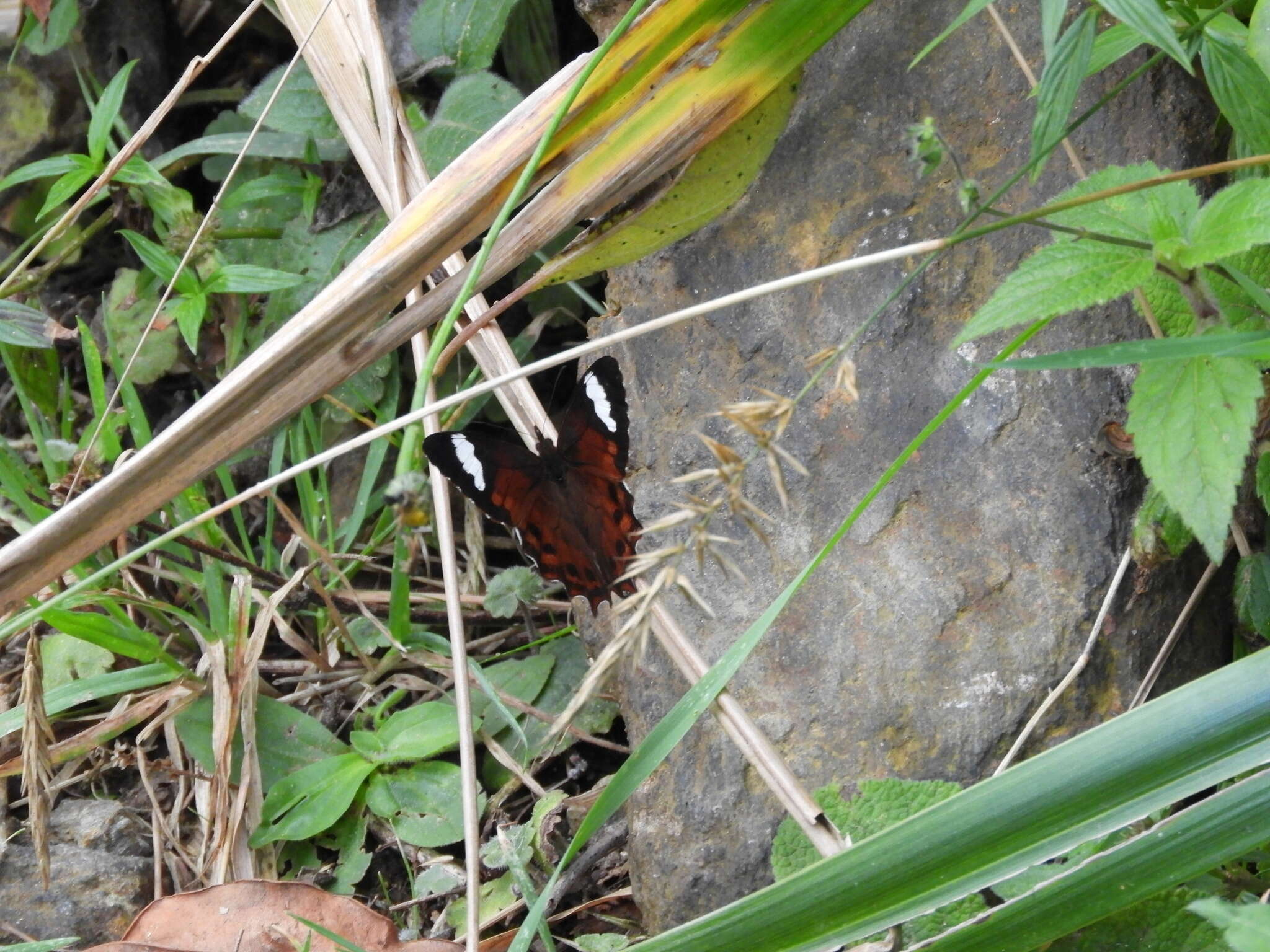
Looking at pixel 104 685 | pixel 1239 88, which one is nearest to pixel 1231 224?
pixel 1239 88

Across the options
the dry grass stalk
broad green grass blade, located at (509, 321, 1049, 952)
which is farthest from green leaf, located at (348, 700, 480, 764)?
broad green grass blade, located at (509, 321, 1049, 952)

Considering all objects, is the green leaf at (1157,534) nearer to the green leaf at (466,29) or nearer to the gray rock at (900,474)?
the gray rock at (900,474)

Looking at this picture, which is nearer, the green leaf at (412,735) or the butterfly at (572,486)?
the butterfly at (572,486)

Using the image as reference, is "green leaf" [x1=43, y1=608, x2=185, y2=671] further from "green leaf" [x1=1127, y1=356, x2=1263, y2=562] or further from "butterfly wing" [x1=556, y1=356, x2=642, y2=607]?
"green leaf" [x1=1127, y1=356, x2=1263, y2=562]

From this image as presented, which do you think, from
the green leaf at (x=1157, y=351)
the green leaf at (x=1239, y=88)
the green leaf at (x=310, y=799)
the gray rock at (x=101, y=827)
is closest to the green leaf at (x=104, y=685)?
the gray rock at (x=101, y=827)

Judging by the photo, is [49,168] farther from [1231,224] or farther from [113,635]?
[1231,224]
